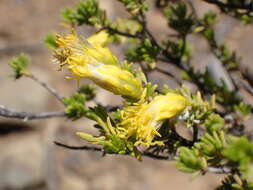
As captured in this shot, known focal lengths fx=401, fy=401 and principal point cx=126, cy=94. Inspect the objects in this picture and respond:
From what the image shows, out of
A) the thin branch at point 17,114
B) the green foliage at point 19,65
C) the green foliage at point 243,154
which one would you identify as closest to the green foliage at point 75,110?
the thin branch at point 17,114

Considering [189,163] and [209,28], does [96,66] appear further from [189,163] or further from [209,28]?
[209,28]

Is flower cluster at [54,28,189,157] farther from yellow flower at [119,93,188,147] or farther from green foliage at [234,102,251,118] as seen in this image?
green foliage at [234,102,251,118]

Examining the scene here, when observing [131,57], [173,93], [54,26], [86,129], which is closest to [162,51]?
[131,57]

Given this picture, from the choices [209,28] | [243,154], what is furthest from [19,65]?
[243,154]

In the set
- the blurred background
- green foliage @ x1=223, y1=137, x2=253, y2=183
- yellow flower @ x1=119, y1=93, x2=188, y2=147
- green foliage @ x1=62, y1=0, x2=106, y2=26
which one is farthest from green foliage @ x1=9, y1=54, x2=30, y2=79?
the blurred background

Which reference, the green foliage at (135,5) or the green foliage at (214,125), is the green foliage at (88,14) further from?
the green foliage at (214,125)

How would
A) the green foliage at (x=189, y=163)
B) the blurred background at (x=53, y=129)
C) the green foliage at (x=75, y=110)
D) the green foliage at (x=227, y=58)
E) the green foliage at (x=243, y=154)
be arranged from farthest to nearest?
the blurred background at (x=53, y=129) < the green foliage at (x=227, y=58) < the green foliage at (x=75, y=110) < the green foliage at (x=189, y=163) < the green foliage at (x=243, y=154)

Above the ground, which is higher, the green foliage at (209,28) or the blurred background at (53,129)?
the green foliage at (209,28)
